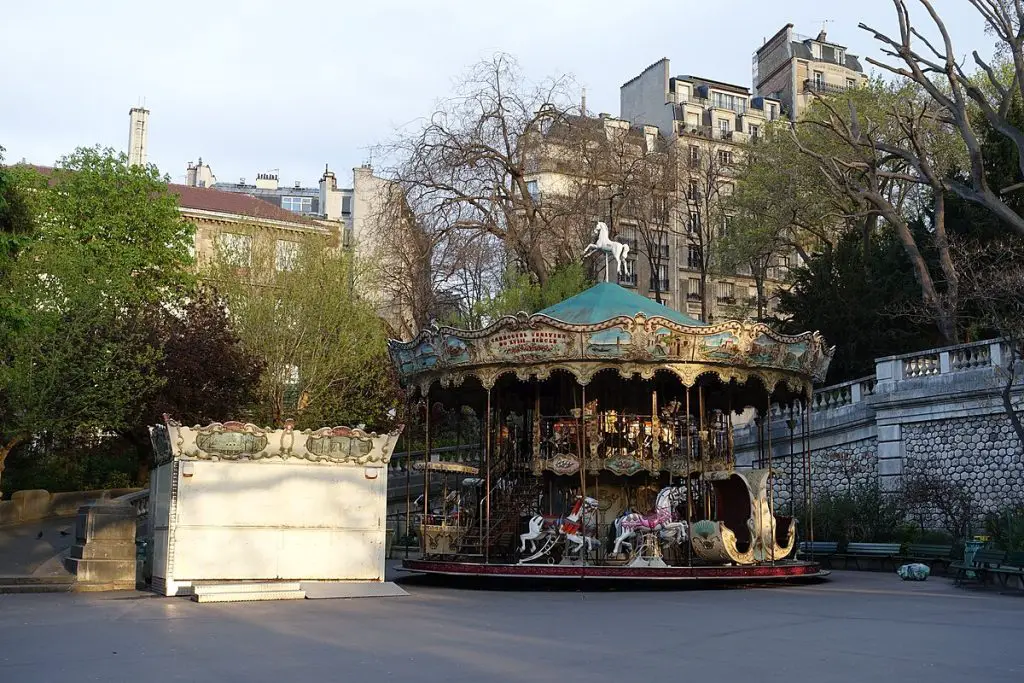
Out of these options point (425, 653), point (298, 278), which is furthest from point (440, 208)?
point (425, 653)

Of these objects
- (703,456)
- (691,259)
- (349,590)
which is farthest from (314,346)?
(691,259)

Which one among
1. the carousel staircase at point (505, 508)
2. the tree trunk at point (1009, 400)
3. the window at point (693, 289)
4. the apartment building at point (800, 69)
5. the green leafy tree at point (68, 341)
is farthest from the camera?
the apartment building at point (800, 69)

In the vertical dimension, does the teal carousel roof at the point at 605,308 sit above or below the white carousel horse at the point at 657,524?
above

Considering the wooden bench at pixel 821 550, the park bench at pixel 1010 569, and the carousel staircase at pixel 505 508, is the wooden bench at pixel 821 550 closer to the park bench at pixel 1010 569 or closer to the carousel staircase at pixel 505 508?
the park bench at pixel 1010 569

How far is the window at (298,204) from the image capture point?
2864 inches

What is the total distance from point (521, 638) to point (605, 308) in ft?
34.4

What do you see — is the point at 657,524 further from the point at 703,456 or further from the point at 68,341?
the point at 68,341

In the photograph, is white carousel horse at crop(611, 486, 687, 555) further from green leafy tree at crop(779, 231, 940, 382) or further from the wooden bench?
green leafy tree at crop(779, 231, 940, 382)

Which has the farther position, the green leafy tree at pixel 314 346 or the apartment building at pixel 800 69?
the apartment building at pixel 800 69

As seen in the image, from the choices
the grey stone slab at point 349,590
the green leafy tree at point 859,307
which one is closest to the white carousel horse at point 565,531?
the grey stone slab at point 349,590

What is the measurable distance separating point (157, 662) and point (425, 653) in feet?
8.29

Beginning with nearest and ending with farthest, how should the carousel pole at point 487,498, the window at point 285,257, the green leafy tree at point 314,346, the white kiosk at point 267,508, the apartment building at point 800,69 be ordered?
the white kiosk at point 267,508 < the carousel pole at point 487,498 < the green leafy tree at point 314,346 < the window at point 285,257 < the apartment building at point 800,69

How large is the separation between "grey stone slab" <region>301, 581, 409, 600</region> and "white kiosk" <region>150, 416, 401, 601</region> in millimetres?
240

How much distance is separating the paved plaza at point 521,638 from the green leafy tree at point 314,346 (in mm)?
19070
